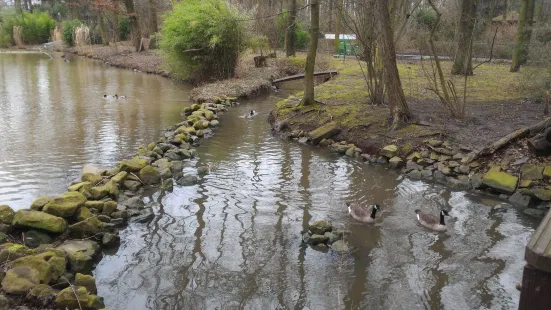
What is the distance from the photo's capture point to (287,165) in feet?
30.9

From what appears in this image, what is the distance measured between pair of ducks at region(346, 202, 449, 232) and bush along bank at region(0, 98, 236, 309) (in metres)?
2.89

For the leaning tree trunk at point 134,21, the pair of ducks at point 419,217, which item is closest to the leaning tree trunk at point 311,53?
the pair of ducks at point 419,217

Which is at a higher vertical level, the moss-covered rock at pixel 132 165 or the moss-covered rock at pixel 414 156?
the moss-covered rock at pixel 132 165

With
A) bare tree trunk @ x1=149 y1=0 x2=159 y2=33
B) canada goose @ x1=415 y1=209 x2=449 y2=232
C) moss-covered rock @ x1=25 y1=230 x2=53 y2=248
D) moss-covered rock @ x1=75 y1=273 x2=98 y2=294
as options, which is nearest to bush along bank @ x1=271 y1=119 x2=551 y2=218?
canada goose @ x1=415 y1=209 x2=449 y2=232

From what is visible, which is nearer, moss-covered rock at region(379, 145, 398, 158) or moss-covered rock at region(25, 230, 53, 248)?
moss-covered rock at region(25, 230, 53, 248)

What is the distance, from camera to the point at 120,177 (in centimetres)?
784

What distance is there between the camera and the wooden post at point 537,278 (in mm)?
1804

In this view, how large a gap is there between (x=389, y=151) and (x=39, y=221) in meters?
6.48

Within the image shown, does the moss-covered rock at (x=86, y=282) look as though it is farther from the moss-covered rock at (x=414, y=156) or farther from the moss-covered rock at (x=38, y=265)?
the moss-covered rock at (x=414, y=156)

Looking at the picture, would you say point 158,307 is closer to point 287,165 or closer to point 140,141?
point 287,165

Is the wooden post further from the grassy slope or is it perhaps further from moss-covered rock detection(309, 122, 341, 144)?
moss-covered rock detection(309, 122, 341, 144)

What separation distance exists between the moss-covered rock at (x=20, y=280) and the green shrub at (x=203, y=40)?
1357 centimetres

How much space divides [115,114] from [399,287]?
11.3m

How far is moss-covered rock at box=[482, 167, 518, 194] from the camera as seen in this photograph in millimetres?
7715
